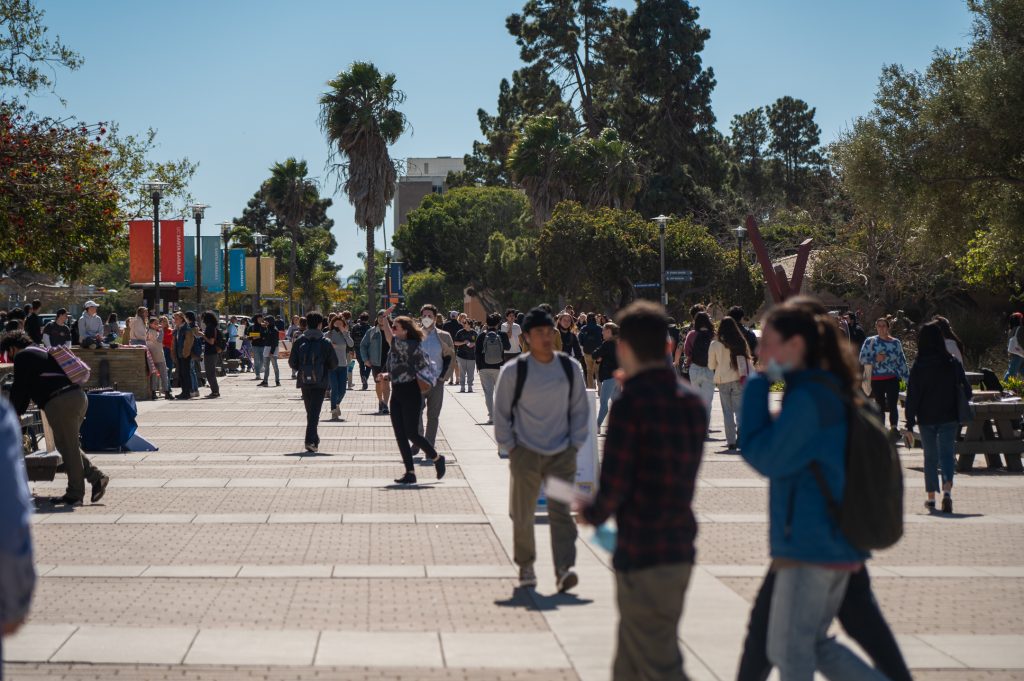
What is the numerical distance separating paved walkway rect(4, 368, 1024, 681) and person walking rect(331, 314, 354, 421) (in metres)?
7.87

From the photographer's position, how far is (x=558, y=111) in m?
64.9

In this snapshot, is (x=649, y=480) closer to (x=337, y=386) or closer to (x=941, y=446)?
(x=941, y=446)

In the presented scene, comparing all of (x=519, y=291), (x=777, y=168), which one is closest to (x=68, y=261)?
(x=519, y=291)

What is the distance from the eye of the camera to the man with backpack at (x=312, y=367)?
1620 cm

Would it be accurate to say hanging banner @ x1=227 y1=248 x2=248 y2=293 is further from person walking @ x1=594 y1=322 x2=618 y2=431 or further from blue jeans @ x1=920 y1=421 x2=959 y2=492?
blue jeans @ x1=920 y1=421 x2=959 y2=492

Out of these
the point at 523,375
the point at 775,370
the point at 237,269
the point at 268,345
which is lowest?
the point at 268,345

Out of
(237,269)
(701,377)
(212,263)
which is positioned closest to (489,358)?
(701,377)

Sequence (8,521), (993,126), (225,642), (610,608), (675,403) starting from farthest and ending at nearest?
(993,126)
(610,608)
(225,642)
(675,403)
(8,521)

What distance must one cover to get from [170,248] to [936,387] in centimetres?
3500

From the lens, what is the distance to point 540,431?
318 inches

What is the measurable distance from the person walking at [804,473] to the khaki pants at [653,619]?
0.37 m

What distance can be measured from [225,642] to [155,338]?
2085 centimetres

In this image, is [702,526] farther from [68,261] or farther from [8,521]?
[68,261]

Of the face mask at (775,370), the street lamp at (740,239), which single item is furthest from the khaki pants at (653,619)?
the street lamp at (740,239)
